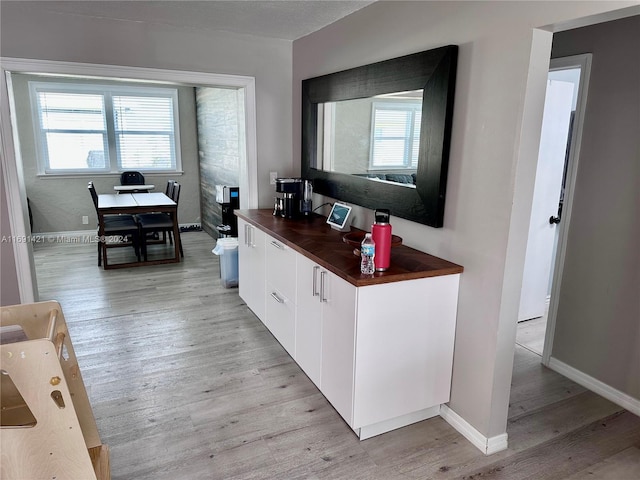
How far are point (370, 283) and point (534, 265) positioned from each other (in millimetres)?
2146

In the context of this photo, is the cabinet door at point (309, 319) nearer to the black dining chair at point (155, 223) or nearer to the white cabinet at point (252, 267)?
the white cabinet at point (252, 267)

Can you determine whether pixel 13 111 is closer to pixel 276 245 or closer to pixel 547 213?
pixel 276 245

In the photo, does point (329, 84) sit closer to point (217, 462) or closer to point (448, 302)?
point (448, 302)

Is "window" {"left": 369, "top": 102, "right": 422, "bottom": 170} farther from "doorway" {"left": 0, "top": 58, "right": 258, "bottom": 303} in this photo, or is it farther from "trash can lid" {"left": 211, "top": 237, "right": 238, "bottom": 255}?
"trash can lid" {"left": 211, "top": 237, "right": 238, "bottom": 255}

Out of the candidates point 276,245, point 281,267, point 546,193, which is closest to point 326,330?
point 281,267

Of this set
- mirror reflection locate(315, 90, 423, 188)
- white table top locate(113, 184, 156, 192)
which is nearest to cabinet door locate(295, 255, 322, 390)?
mirror reflection locate(315, 90, 423, 188)

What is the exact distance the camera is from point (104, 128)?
20.8ft

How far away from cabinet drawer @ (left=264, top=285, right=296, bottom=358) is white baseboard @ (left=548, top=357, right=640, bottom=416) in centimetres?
171

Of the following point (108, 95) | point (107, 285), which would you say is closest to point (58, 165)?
point (108, 95)

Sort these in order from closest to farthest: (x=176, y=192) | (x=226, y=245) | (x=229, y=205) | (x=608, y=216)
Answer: (x=608, y=216) < (x=226, y=245) < (x=229, y=205) < (x=176, y=192)

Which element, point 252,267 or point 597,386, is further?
point 252,267

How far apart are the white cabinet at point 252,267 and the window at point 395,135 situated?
1.02m

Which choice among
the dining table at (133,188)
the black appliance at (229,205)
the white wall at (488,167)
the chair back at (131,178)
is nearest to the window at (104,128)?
the chair back at (131,178)

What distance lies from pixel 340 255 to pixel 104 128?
542 cm
